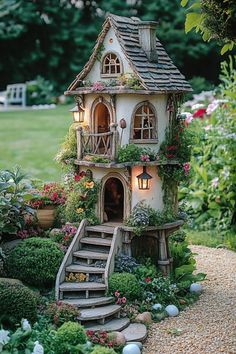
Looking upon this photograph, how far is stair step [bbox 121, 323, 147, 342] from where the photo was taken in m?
9.92

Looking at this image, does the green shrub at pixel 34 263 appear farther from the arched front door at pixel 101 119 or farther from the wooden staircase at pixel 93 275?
the arched front door at pixel 101 119

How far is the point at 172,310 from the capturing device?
36.6 ft

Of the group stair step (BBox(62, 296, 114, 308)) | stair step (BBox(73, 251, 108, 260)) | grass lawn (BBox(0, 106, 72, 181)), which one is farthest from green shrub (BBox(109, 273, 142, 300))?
grass lawn (BBox(0, 106, 72, 181))

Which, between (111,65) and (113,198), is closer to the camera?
(111,65)

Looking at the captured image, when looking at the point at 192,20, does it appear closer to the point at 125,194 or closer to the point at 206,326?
the point at 125,194

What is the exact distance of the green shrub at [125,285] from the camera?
1084cm

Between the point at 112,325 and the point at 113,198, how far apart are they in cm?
338

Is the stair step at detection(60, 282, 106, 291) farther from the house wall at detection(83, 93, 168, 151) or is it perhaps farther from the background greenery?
the background greenery

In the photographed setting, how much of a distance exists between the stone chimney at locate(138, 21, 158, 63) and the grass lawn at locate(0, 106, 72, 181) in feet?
22.1

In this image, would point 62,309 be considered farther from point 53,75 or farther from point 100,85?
point 53,75

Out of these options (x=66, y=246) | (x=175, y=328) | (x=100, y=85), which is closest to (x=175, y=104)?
(x=100, y=85)

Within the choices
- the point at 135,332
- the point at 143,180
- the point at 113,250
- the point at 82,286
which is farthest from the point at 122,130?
the point at 135,332

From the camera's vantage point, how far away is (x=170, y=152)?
12016mm

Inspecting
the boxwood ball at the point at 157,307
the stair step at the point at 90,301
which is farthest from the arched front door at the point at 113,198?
the stair step at the point at 90,301
